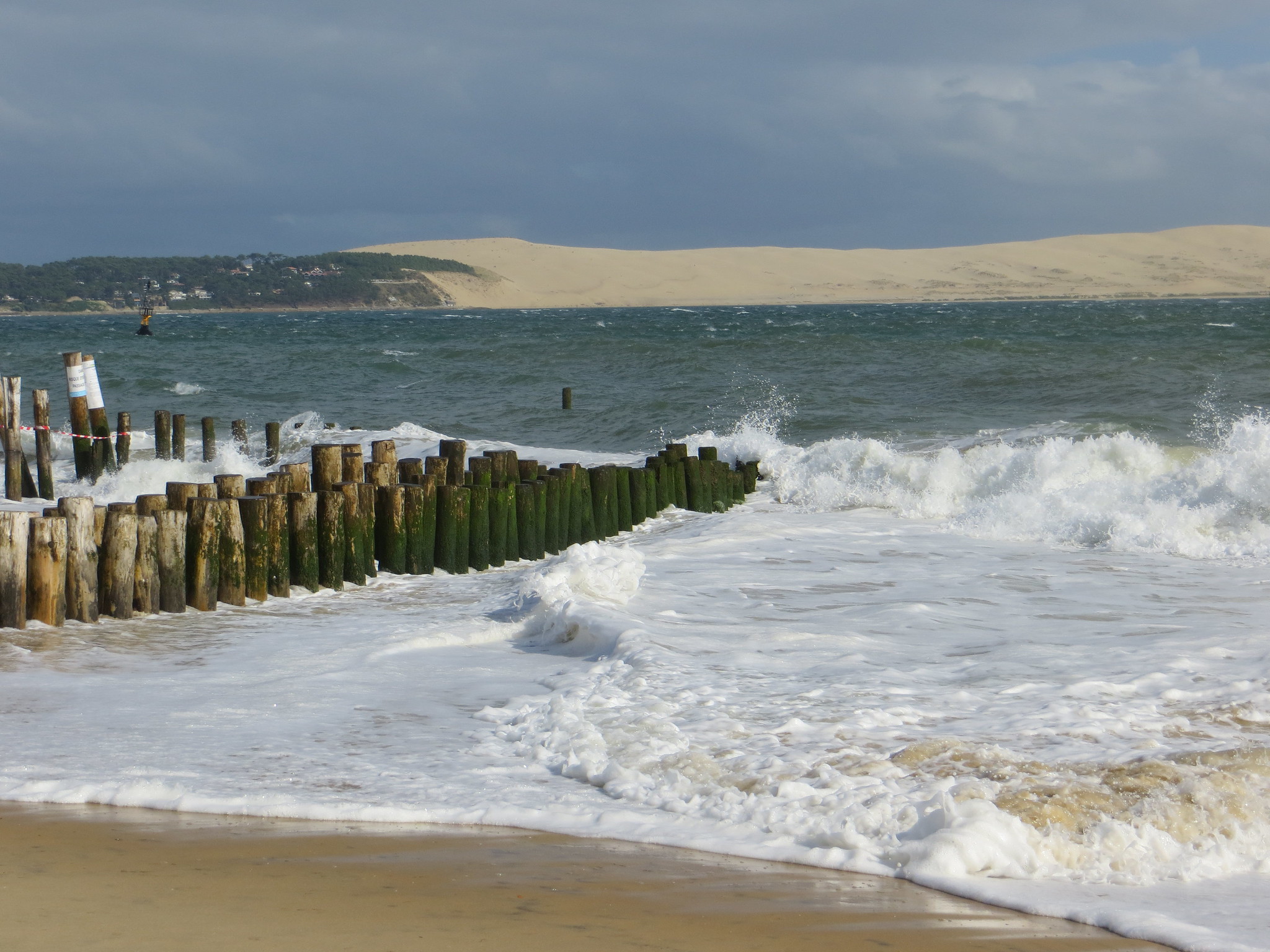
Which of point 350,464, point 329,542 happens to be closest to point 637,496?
point 350,464

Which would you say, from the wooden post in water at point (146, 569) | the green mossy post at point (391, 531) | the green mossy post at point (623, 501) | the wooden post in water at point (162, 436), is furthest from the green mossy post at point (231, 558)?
the wooden post in water at point (162, 436)

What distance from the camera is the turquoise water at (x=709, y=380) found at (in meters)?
20.1

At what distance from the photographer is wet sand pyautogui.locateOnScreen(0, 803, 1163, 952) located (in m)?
2.90

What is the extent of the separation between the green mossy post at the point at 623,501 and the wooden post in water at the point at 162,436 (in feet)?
23.2

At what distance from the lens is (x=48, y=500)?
13344 mm

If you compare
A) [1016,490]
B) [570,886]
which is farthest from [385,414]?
[570,886]

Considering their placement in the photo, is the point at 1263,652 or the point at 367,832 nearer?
the point at 367,832

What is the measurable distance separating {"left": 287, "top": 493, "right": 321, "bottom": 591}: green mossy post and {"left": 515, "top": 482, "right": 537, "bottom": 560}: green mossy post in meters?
1.90

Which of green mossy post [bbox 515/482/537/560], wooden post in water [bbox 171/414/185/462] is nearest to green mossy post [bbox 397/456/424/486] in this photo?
green mossy post [bbox 515/482/537/560]

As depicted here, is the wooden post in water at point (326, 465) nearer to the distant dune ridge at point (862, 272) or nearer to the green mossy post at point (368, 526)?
the green mossy post at point (368, 526)

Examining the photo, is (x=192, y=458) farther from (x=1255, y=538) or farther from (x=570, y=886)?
(x=570, y=886)

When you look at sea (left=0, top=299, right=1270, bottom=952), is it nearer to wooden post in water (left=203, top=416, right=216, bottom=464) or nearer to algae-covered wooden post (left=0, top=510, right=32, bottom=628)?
algae-covered wooden post (left=0, top=510, right=32, bottom=628)

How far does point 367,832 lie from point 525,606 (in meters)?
3.29

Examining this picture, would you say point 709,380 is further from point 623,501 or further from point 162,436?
point 623,501
